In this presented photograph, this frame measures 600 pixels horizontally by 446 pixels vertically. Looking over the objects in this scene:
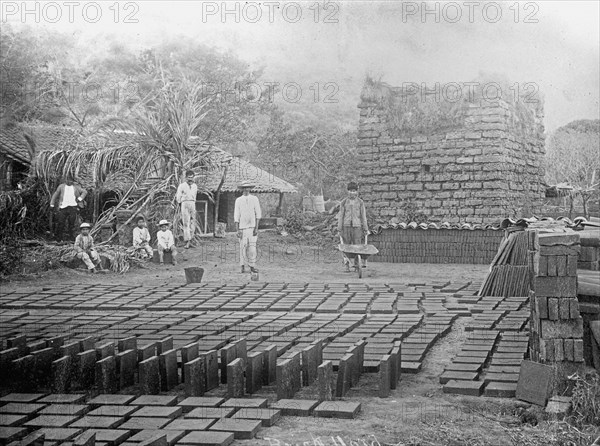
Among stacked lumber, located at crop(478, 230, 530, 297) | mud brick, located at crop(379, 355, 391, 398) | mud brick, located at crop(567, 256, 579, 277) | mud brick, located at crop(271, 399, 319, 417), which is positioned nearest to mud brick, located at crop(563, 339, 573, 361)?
mud brick, located at crop(567, 256, 579, 277)

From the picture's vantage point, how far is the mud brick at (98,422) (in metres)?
3.85

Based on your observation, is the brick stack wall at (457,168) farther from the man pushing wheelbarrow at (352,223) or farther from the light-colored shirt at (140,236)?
the light-colored shirt at (140,236)

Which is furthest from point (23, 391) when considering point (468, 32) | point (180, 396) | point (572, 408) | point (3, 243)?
point (468, 32)

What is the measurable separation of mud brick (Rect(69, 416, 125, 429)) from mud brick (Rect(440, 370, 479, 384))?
200cm

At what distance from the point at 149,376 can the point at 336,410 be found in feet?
4.14

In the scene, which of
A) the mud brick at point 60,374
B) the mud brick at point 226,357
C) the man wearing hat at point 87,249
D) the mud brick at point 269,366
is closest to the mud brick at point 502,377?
the mud brick at point 269,366

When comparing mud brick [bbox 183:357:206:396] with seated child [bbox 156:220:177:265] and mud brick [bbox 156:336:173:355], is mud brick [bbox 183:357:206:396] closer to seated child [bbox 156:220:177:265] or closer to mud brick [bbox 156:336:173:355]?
mud brick [bbox 156:336:173:355]

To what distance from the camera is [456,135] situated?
1179 cm

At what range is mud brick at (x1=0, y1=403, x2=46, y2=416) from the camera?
416cm

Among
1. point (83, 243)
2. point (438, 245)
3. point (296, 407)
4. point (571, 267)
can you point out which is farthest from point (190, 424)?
point (438, 245)

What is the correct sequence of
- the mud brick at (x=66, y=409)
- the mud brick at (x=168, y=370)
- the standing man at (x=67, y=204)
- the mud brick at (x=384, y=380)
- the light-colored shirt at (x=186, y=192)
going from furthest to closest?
the light-colored shirt at (x=186, y=192) → the standing man at (x=67, y=204) → the mud brick at (x=168, y=370) → the mud brick at (x=384, y=380) → the mud brick at (x=66, y=409)

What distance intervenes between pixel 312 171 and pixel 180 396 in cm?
747

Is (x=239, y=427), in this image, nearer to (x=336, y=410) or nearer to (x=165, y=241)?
(x=336, y=410)

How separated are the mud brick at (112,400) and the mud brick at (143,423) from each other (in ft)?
1.22
